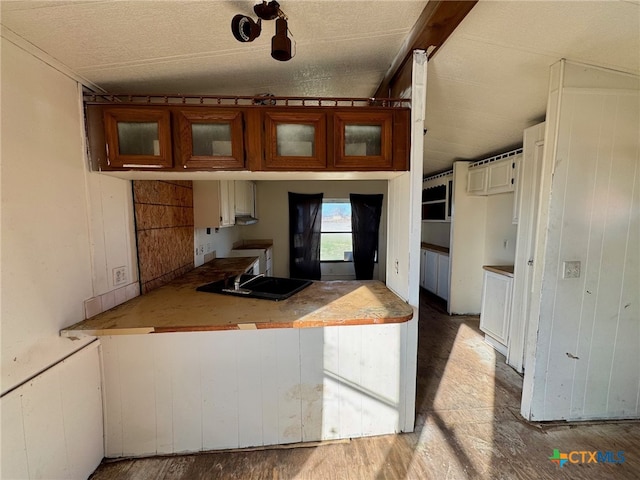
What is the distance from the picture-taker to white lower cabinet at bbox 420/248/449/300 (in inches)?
159

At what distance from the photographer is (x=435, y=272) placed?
14.2 feet

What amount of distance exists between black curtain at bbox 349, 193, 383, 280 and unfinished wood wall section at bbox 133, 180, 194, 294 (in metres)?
3.18

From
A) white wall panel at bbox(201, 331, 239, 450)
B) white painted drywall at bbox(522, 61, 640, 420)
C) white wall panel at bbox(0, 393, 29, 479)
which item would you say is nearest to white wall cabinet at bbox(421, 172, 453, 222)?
white painted drywall at bbox(522, 61, 640, 420)

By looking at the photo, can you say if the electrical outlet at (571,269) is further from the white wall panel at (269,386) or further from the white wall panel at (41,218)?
the white wall panel at (41,218)

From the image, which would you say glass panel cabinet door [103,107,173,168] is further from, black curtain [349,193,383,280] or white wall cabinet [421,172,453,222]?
black curtain [349,193,383,280]

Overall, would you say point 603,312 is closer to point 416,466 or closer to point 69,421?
point 416,466

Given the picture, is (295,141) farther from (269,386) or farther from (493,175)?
(493,175)

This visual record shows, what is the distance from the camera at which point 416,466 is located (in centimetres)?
150

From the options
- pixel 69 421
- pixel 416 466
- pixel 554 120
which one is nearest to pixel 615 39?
pixel 554 120

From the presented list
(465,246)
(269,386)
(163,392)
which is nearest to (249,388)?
(269,386)

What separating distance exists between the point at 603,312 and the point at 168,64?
3010mm

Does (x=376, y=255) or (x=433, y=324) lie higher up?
(x=376, y=255)

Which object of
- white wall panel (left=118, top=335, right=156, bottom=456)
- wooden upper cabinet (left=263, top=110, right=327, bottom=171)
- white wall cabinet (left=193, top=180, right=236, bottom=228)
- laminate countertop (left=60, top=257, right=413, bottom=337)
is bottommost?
white wall panel (left=118, top=335, right=156, bottom=456)

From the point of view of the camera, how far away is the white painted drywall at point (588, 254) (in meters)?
1.62
